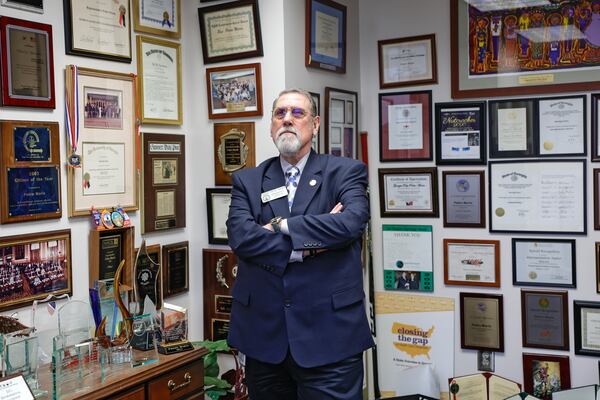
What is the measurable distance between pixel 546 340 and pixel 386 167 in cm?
123

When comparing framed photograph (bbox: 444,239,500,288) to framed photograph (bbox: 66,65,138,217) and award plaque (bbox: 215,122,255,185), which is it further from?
framed photograph (bbox: 66,65,138,217)

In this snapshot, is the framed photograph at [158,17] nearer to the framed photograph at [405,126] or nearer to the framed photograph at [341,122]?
the framed photograph at [341,122]

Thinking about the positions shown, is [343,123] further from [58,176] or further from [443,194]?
[58,176]

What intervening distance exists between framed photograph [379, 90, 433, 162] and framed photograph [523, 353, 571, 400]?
3.85 feet

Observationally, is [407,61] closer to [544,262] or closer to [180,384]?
[544,262]

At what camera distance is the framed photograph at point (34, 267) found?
220 centimetres

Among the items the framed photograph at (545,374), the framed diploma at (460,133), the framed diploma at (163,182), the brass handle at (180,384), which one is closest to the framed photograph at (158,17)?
the framed diploma at (163,182)

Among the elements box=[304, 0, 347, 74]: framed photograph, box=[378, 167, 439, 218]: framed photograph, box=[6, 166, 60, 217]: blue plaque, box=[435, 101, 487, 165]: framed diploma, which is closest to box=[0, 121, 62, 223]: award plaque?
box=[6, 166, 60, 217]: blue plaque

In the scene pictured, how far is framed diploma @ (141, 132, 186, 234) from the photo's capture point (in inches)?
110

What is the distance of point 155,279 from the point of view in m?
2.65

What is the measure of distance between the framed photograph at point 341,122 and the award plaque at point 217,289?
769 millimetres

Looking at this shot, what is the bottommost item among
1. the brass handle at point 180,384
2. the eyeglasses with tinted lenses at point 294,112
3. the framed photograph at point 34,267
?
the brass handle at point 180,384

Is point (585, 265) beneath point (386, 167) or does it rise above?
beneath

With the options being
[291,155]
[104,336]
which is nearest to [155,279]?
[104,336]
